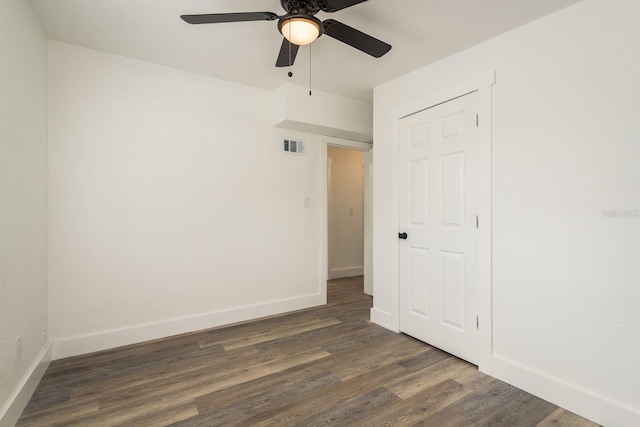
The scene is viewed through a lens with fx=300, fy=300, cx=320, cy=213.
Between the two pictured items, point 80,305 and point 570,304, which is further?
point 80,305

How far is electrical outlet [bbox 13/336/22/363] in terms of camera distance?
1754mm

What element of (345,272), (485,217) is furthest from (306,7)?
(345,272)

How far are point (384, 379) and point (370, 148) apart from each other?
10.0ft

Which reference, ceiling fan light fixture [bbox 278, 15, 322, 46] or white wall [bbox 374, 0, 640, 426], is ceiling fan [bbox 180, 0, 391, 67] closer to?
ceiling fan light fixture [bbox 278, 15, 322, 46]

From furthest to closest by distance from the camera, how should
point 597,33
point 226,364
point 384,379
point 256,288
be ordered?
point 256,288 → point 226,364 → point 384,379 → point 597,33

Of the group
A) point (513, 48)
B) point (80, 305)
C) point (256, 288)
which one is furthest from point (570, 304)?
point (80, 305)

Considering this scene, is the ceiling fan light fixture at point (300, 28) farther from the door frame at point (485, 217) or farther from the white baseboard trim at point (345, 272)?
the white baseboard trim at point (345, 272)

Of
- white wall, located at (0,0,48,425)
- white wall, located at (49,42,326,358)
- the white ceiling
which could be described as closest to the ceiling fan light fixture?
the white ceiling

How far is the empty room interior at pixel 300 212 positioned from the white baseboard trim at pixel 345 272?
1795 mm

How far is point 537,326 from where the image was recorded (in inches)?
81.3

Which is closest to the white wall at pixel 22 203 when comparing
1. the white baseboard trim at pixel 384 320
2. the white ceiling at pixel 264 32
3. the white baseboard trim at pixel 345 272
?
the white ceiling at pixel 264 32

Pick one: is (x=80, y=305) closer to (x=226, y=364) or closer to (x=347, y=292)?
(x=226, y=364)

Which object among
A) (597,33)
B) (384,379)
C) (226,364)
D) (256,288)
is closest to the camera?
(597,33)

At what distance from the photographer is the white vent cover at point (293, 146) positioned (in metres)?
3.67
